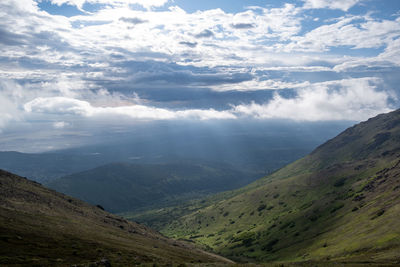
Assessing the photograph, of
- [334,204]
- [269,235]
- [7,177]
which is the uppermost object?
[7,177]

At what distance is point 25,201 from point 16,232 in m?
31.2

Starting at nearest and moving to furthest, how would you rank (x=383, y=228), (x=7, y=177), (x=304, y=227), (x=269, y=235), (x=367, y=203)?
(x=383, y=228), (x=7, y=177), (x=367, y=203), (x=304, y=227), (x=269, y=235)

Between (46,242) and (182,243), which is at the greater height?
(46,242)

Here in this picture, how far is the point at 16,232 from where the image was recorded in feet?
148

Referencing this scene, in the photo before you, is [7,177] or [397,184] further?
[397,184]

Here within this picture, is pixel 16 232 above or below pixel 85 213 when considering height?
above

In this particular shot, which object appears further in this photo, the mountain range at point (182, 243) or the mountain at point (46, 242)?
the mountain range at point (182, 243)

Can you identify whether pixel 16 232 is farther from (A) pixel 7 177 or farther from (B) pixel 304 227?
(B) pixel 304 227

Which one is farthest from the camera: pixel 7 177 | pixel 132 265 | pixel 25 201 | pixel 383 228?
pixel 7 177

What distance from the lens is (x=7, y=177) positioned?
8569 cm

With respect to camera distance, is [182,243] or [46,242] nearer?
[46,242]

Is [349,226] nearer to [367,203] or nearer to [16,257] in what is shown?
[367,203]

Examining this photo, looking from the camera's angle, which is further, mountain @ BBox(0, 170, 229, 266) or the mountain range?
the mountain range

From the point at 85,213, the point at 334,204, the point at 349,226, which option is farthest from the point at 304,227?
the point at 85,213
